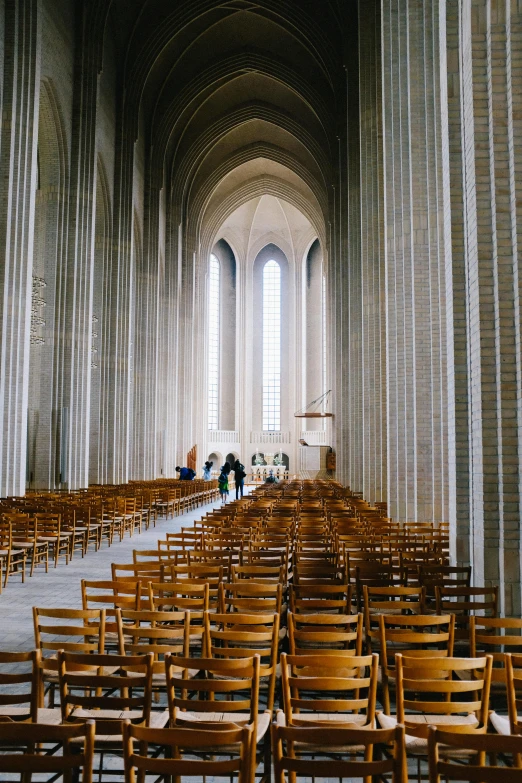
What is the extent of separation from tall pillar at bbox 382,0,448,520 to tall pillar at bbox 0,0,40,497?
30.6 ft

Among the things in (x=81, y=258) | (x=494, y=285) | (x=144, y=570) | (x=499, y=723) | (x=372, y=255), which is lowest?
(x=499, y=723)

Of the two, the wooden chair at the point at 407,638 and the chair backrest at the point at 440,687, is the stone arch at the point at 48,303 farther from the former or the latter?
the chair backrest at the point at 440,687

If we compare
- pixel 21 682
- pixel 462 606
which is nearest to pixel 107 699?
pixel 21 682

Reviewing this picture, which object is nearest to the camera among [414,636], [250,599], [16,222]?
[414,636]

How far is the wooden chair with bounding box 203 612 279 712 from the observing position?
434cm

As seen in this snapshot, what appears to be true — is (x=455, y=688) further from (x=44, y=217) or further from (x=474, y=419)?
(x=44, y=217)

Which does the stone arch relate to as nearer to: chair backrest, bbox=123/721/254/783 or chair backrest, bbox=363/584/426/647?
chair backrest, bbox=363/584/426/647

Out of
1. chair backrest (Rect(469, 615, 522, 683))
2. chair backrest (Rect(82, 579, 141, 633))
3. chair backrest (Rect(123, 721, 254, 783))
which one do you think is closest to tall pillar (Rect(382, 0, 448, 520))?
chair backrest (Rect(469, 615, 522, 683))

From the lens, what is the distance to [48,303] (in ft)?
79.7

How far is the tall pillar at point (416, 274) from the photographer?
44.6 feet

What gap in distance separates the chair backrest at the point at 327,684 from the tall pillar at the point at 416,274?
9.48 m

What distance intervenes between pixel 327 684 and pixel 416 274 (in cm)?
1163

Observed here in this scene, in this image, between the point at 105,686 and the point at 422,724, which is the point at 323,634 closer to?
the point at 422,724

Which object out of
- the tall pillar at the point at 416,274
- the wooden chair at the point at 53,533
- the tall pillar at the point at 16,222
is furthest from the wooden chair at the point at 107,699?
the tall pillar at the point at 16,222
